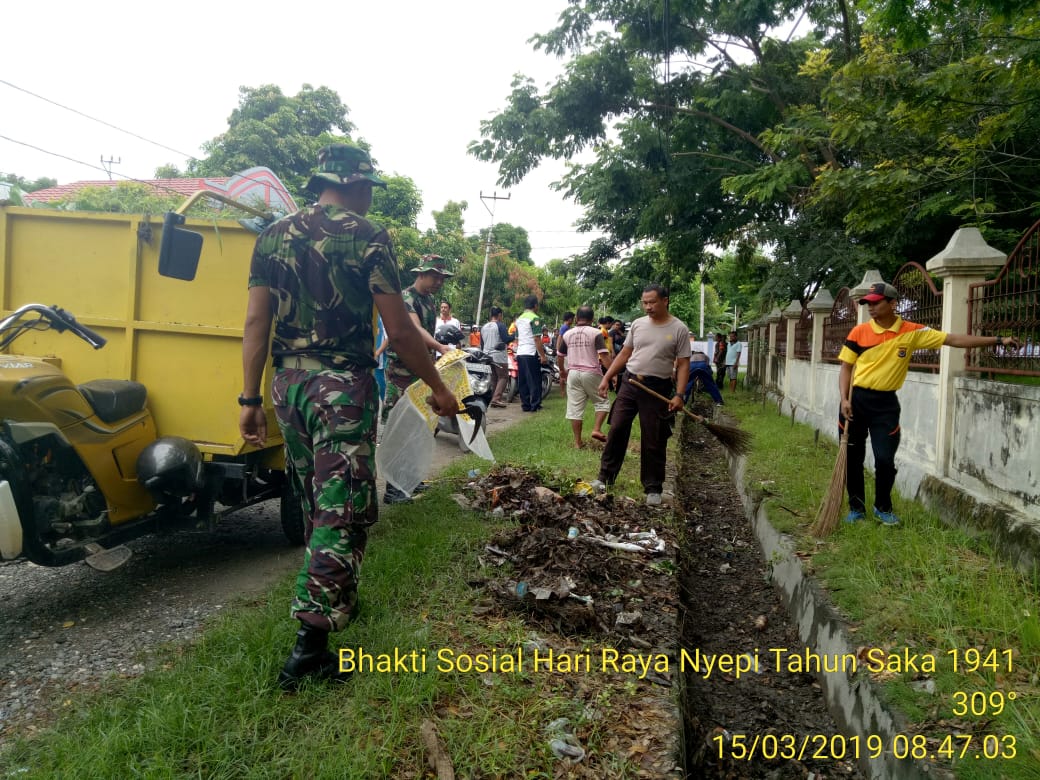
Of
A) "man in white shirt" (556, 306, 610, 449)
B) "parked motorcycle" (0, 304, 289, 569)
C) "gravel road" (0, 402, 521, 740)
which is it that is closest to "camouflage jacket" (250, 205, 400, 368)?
"parked motorcycle" (0, 304, 289, 569)

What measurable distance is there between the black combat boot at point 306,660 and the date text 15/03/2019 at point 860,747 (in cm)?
Result: 169

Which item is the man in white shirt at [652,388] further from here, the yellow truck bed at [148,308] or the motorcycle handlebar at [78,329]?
the motorcycle handlebar at [78,329]

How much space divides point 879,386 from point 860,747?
2.46 m

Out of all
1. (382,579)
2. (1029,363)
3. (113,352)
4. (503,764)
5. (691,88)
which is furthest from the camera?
(691,88)

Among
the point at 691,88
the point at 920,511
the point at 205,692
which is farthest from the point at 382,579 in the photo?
the point at 691,88

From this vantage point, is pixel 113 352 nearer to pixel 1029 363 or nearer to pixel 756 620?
pixel 756 620

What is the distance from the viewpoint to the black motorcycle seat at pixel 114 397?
3.27 m

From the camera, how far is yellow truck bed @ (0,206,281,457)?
3.72 m

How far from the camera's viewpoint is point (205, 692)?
2.35 meters

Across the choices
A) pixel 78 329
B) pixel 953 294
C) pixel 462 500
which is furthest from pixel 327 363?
pixel 953 294

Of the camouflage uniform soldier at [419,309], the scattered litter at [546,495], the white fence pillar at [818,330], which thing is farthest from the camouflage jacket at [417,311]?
the white fence pillar at [818,330]

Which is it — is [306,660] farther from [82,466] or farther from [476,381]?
[476,381]

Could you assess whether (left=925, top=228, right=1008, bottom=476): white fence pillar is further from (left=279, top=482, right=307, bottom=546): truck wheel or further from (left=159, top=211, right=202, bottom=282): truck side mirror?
(left=159, top=211, right=202, bottom=282): truck side mirror

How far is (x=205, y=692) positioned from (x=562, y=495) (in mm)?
2975
